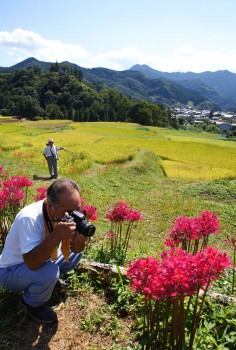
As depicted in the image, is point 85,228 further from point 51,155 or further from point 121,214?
point 51,155

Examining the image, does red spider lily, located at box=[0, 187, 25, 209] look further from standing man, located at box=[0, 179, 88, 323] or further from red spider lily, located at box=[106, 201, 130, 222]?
standing man, located at box=[0, 179, 88, 323]

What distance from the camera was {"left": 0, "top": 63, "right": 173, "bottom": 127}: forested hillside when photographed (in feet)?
287

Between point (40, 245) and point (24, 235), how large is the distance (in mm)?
233

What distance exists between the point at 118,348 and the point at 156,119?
86.6 meters

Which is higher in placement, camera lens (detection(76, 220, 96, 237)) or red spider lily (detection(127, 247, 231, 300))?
camera lens (detection(76, 220, 96, 237))

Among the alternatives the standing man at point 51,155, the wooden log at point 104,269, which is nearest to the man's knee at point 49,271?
the wooden log at point 104,269

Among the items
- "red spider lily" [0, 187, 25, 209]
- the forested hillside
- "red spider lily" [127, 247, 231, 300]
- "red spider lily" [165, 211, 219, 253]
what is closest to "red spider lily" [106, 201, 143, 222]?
"red spider lily" [165, 211, 219, 253]

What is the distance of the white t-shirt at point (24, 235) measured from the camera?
3.32 meters

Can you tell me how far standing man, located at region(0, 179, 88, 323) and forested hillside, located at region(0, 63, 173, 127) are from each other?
80344mm

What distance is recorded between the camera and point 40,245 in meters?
3.23

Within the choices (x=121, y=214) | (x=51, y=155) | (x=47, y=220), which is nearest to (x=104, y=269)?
(x=121, y=214)

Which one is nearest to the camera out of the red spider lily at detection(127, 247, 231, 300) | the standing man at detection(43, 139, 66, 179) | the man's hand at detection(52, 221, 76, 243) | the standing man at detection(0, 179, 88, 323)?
the red spider lily at detection(127, 247, 231, 300)

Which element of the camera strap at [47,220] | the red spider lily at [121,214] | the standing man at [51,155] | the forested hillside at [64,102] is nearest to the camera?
the camera strap at [47,220]

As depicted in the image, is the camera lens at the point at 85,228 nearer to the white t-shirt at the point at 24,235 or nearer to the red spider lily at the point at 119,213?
the white t-shirt at the point at 24,235
